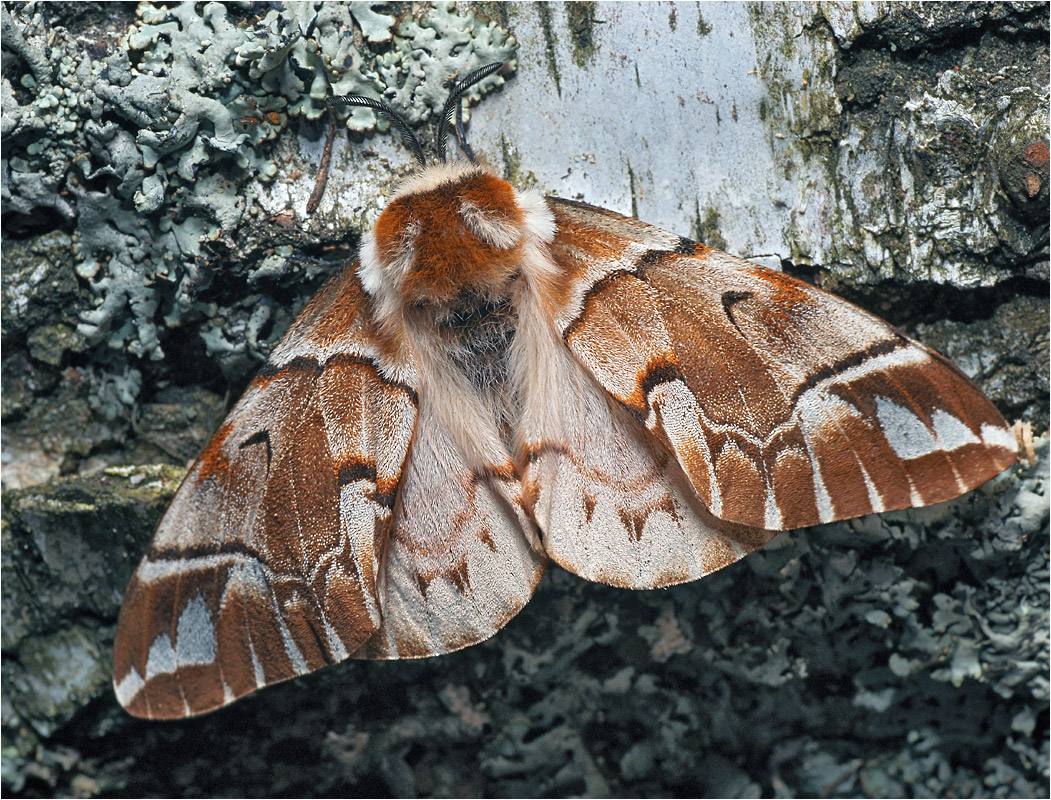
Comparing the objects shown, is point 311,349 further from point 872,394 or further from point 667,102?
point 872,394

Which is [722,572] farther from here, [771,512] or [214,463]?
[214,463]

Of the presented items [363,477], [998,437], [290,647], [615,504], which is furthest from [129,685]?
[998,437]

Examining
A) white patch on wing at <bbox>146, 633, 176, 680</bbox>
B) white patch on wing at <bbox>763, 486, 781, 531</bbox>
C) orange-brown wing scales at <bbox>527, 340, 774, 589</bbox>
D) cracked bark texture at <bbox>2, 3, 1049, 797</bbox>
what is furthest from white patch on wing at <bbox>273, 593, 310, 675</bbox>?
white patch on wing at <bbox>763, 486, 781, 531</bbox>

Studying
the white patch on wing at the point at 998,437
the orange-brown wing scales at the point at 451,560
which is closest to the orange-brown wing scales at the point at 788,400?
the white patch on wing at the point at 998,437

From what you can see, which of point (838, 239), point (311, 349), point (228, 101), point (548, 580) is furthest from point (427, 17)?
point (548, 580)

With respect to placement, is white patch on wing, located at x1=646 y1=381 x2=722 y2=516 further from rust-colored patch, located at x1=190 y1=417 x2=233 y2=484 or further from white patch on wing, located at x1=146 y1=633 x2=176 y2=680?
white patch on wing, located at x1=146 y1=633 x2=176 y2=680

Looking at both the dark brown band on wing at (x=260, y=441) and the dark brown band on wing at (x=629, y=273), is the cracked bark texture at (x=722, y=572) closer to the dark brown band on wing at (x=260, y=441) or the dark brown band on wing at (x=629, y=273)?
the dark brown band on wing at (x=629, y=273)
